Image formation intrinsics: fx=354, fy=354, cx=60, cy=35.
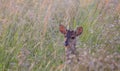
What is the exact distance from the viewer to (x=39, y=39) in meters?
3.98

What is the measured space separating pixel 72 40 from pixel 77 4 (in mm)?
1726

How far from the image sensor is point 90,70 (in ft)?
8.76

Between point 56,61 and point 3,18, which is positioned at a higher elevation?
point 3,18

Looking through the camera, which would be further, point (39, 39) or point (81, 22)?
point (81, 22)

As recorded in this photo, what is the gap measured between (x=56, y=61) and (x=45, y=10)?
1.23 metres

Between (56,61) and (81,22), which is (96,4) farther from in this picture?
(56,61)

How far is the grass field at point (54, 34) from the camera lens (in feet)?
9.87

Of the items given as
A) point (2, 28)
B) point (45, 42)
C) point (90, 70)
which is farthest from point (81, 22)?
point (90, 70)

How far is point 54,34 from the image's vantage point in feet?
14.1

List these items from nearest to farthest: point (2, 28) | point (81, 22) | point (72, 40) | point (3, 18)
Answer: point (72, 40) < point (2, 28) < point (3, 18) < point (81, 22)

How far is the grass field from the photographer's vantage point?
3.01 metres

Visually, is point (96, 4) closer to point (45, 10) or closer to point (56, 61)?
point (45, 10)

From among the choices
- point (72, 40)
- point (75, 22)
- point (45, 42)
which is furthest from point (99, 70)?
point (75, 22)

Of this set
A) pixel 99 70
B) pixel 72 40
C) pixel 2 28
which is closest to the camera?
pixel 99 70
